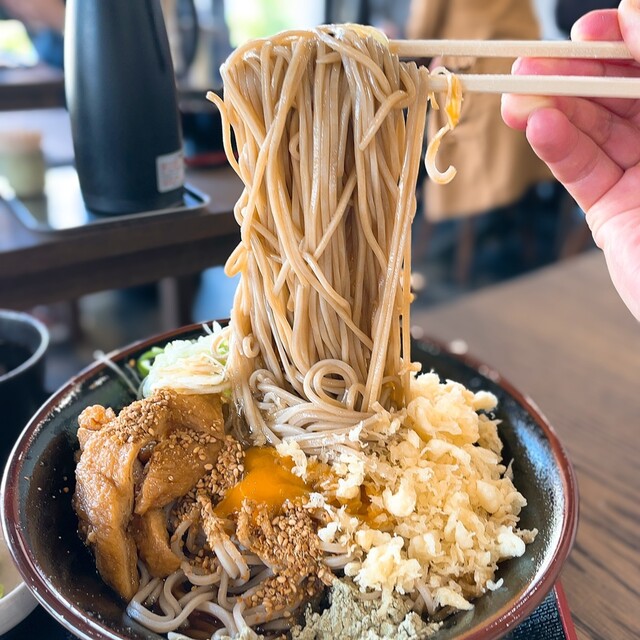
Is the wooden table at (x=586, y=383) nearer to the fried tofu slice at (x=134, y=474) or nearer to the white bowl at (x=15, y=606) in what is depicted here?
the fried tofu slice at (x=134, y=474)

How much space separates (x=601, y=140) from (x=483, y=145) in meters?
2.70

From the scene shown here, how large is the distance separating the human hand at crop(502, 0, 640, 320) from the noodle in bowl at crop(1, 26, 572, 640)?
0.23 meters

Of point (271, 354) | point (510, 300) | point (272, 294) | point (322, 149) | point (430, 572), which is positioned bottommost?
point (510, 300)

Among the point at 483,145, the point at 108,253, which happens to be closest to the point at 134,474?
the point at 108,253

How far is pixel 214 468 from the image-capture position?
1.01 m

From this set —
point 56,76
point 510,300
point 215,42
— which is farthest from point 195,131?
point 215,42

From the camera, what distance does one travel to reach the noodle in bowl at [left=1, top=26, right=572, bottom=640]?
919 mm

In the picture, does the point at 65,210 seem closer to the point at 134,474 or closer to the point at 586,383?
the point at 134,474

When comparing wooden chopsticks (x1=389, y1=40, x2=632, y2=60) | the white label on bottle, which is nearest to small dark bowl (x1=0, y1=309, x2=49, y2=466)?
the white label on bottle

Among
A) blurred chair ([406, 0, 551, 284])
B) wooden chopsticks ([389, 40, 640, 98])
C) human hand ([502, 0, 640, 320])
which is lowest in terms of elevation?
blurred chair ([406, 0, 551, 284])

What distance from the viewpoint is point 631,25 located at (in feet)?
3.25

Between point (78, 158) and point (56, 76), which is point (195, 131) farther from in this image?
point (78, 158)

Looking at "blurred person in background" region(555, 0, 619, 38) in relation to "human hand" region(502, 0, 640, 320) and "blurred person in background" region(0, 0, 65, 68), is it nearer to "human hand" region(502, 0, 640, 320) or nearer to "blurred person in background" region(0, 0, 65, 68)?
"blurred person in background" region(0, 0, 65, 68)

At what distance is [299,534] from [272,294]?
1.22 feet
